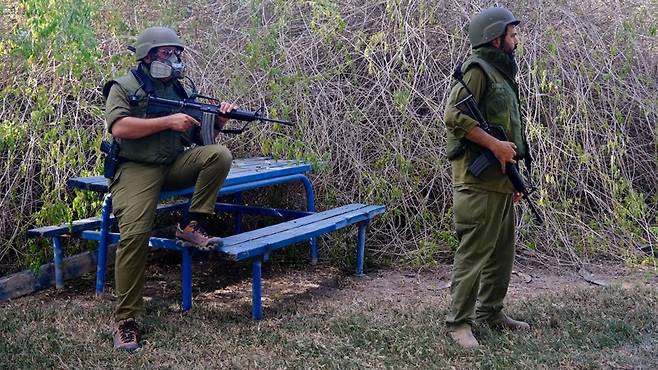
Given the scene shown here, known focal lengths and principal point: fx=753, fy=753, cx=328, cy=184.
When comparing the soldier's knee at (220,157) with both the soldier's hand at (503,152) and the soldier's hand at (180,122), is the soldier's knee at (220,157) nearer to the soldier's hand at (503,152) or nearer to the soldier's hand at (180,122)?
the soldier's hand at (180,122)

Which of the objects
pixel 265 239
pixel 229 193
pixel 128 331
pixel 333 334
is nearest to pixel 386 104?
pixel 229 193

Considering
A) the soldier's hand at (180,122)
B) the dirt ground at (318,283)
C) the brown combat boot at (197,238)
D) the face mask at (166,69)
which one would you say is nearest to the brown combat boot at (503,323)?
the dirt ground at (318,283)

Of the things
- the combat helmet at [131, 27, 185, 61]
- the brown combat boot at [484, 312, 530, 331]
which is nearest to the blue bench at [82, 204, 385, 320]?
the combat helmet at [131, 27, 185, 61]

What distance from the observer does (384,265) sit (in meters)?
5.63

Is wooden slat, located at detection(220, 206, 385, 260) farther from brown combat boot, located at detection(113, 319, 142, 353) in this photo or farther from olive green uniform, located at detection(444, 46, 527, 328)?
olive green uniform, located at detection(444, 46, 527, 328)

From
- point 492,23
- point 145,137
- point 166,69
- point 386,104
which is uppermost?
point 492,23

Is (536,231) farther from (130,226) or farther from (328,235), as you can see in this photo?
(130,226)

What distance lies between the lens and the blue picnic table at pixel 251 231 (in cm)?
429

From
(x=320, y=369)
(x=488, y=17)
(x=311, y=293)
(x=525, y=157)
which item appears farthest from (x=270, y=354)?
(x=488, y=17)

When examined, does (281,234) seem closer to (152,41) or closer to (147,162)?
(147,162)

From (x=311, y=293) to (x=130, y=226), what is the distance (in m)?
1.46

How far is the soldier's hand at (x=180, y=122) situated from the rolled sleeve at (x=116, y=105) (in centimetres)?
23

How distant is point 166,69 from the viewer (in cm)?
407

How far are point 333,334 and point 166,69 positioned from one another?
1.68m
